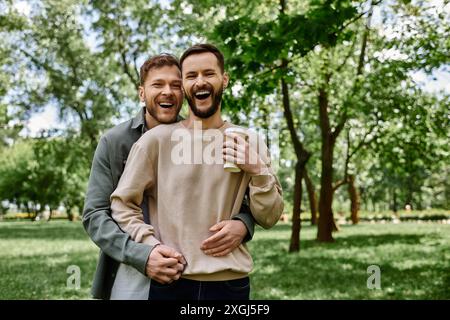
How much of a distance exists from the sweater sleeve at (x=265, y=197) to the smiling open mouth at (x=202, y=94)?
1.05 ft

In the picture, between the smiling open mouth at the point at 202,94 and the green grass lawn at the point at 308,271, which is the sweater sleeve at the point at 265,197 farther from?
the green grass lawn at the point at 308,271

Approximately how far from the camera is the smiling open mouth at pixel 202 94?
7.43ft

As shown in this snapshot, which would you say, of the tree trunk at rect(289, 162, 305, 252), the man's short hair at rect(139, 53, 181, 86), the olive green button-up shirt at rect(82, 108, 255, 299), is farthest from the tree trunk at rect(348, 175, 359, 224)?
the man's short hair at rect(139, 53, 181, 86)

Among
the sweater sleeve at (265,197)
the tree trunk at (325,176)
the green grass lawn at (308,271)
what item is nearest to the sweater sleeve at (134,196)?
the sweater sleeve at (265,197)

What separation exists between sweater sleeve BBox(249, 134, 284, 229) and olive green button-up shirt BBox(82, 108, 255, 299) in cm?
7

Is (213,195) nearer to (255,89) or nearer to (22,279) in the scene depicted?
(255,89)

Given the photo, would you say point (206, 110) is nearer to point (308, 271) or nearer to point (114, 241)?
point (114, 241)

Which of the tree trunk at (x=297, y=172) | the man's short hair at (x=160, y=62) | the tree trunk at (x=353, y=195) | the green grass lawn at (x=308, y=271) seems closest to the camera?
the man's short hair at (x=160, y=62)

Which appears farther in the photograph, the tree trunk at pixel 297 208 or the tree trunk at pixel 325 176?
the tree trunk at pixel 325 176

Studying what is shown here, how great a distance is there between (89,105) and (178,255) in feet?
104

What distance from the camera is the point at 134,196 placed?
89.2 inches

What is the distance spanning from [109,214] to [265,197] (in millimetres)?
765

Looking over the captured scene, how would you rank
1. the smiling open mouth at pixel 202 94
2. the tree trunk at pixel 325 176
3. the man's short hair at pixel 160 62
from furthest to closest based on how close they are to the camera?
the tree trunk at pixel 325 176
the man's short hair at pixel 160 62
the smiling open mouth at pixel 202 94

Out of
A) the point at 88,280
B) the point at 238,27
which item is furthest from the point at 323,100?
the point at 238,27
